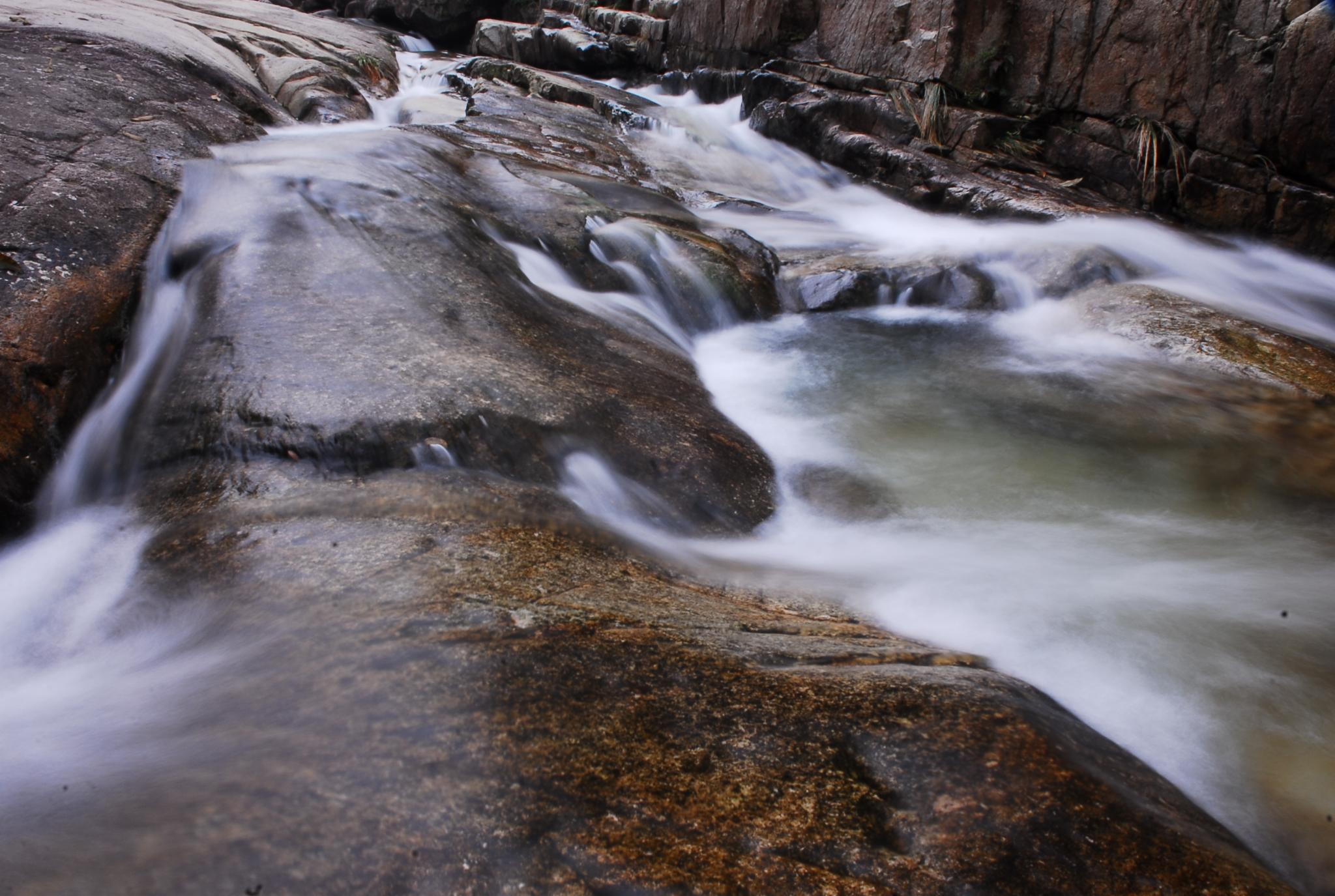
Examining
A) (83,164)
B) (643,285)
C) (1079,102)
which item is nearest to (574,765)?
(83,164)

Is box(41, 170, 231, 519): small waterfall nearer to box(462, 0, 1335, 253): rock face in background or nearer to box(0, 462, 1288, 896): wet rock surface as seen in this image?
box(0, 462, 1288, 896): wet rock surface

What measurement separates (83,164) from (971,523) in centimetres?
560

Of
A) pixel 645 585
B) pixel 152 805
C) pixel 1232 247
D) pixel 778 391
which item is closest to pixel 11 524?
pixel 152 805

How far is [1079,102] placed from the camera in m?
10.4

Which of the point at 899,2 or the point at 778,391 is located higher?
the point at 899,2

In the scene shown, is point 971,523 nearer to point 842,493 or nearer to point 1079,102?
point 842,493

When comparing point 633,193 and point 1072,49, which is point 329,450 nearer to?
point 633,193

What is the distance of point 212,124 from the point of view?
6773 mm

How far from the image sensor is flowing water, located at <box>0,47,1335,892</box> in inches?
104

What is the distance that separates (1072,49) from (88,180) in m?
10.8

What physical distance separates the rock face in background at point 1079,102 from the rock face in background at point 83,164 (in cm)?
693

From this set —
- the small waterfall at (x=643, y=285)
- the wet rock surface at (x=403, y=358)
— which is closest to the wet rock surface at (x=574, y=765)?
the wet rock surface at (x=403, y=358)

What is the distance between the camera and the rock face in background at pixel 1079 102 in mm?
8727

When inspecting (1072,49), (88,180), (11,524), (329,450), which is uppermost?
(1072,49)
